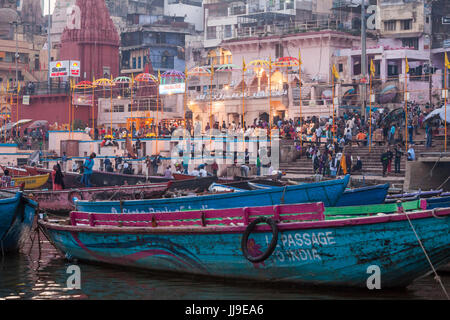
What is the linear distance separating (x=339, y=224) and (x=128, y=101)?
44.1 metres

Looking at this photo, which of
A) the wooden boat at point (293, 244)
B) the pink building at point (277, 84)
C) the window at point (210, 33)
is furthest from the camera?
the window at point (210, 33)

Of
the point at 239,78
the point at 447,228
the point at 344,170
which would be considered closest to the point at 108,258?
the point at 447,228

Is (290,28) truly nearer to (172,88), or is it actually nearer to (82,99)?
(172,88)

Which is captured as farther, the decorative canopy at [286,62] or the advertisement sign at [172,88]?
the advertisement sign at [172,88]

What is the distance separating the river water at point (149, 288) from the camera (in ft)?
41.4

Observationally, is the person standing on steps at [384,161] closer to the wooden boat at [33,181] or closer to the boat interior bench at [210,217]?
the wooden boat at [33,181]

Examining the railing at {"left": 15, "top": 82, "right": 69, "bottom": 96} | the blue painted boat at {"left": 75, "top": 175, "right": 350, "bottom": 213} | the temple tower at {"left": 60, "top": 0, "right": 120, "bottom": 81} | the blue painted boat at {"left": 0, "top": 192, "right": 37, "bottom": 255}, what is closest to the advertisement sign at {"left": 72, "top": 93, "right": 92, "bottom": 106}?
the railing at {"left": 15, "top": 82, "right": 69, "bottom": 96}

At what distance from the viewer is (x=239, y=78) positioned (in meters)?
52.8

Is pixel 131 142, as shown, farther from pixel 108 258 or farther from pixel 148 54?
pixel 148 54

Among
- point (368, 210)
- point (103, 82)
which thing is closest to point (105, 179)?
point (368, 210)

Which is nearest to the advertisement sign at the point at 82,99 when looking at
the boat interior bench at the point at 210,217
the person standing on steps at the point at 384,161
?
the person standing on steps at the point at 384,161

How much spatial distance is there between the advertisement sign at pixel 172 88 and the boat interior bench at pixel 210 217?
32986 mm

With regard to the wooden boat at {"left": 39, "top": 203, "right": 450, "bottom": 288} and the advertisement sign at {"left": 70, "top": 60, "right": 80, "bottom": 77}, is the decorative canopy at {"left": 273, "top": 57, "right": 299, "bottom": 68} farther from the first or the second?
the wooden boat at {"left": 39, "top": 203, "right": 450, "bottom": 288}
